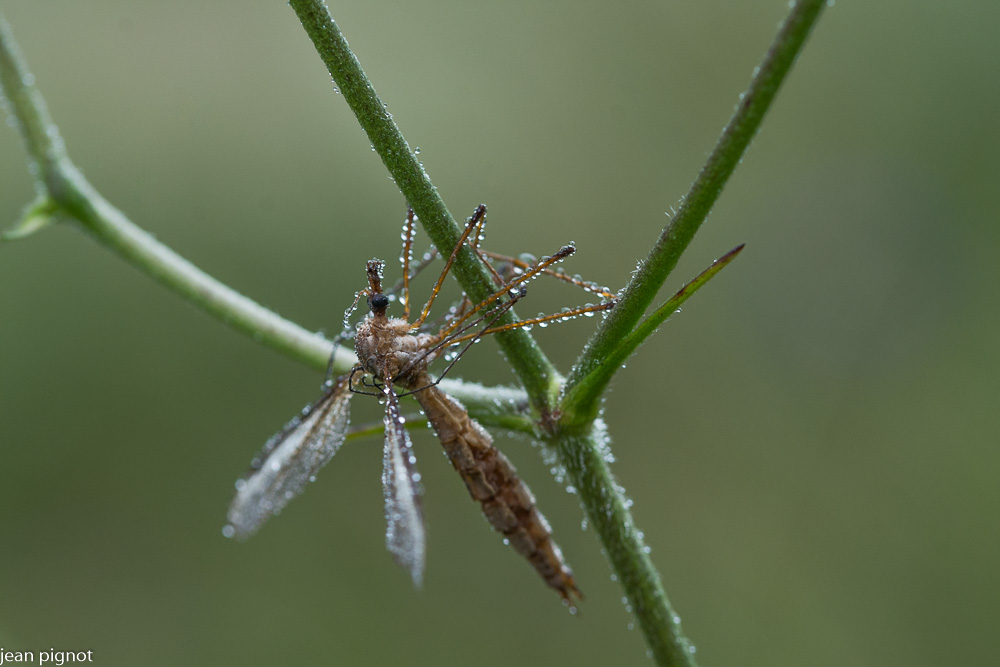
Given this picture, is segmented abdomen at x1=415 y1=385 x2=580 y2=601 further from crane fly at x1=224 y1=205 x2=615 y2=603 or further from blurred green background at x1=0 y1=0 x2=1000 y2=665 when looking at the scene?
blurred green background at x1=0 y1=0 x2=1000 y2=665

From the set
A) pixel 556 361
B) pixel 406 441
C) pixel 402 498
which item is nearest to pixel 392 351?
pixel 406 441

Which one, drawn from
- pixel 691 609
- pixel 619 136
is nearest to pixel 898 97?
pixel 619 136

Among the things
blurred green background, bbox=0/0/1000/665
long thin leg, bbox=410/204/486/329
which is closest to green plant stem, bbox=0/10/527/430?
long thin leg, bbox=410/204/486/329

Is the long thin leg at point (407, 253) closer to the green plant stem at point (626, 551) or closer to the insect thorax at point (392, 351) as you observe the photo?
the insect thorax at point (392, 351)

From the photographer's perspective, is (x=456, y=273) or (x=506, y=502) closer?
(x=456, y=273)

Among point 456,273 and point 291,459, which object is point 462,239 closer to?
point 456,273

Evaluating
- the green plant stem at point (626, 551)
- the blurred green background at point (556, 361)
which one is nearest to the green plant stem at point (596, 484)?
the green plant stem at point (626, 551)
